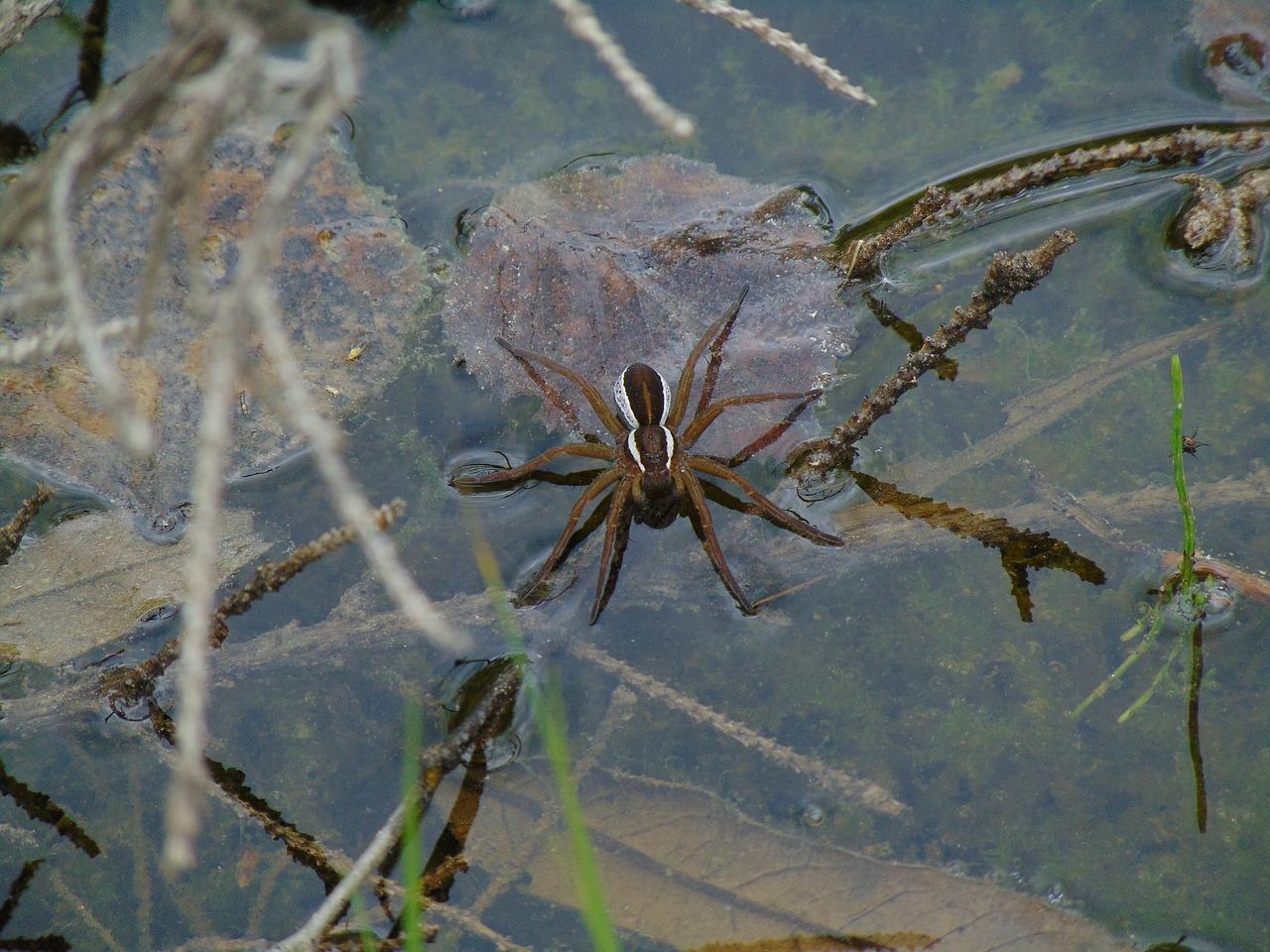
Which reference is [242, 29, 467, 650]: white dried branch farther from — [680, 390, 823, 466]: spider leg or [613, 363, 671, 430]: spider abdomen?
[680, 390, 823, 466]: spider leg

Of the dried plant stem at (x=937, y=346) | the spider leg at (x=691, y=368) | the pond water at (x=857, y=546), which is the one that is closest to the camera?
the dried plant stem at (x=937, y=346)

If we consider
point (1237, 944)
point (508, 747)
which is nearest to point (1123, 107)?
point (1237, 944)

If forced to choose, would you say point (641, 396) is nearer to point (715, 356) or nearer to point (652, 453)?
point (652, 453)

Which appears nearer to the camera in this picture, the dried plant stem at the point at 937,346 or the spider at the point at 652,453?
the dried plant stem at the point at 937,346

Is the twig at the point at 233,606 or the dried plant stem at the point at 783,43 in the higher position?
the dried plant stem at the point at 783,43

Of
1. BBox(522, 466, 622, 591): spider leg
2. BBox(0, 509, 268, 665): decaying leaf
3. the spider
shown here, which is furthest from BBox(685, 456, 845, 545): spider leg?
BBox(0, 509, 268, 665): decaying leaf

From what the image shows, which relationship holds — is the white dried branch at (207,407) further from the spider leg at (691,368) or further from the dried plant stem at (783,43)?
the spider leg at (691,368)

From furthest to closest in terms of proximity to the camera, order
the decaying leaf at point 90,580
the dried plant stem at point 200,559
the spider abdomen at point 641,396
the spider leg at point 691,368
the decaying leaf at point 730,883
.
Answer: the spider leg at point 691,368, the spider abdomen at point 641,396, the decaying leaf at point 90,580, the decaying leaf at point 730,883, the dried plant stem at point 200,559

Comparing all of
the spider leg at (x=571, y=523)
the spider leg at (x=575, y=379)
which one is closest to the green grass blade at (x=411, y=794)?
the spider leg at (x=571, y=523)
